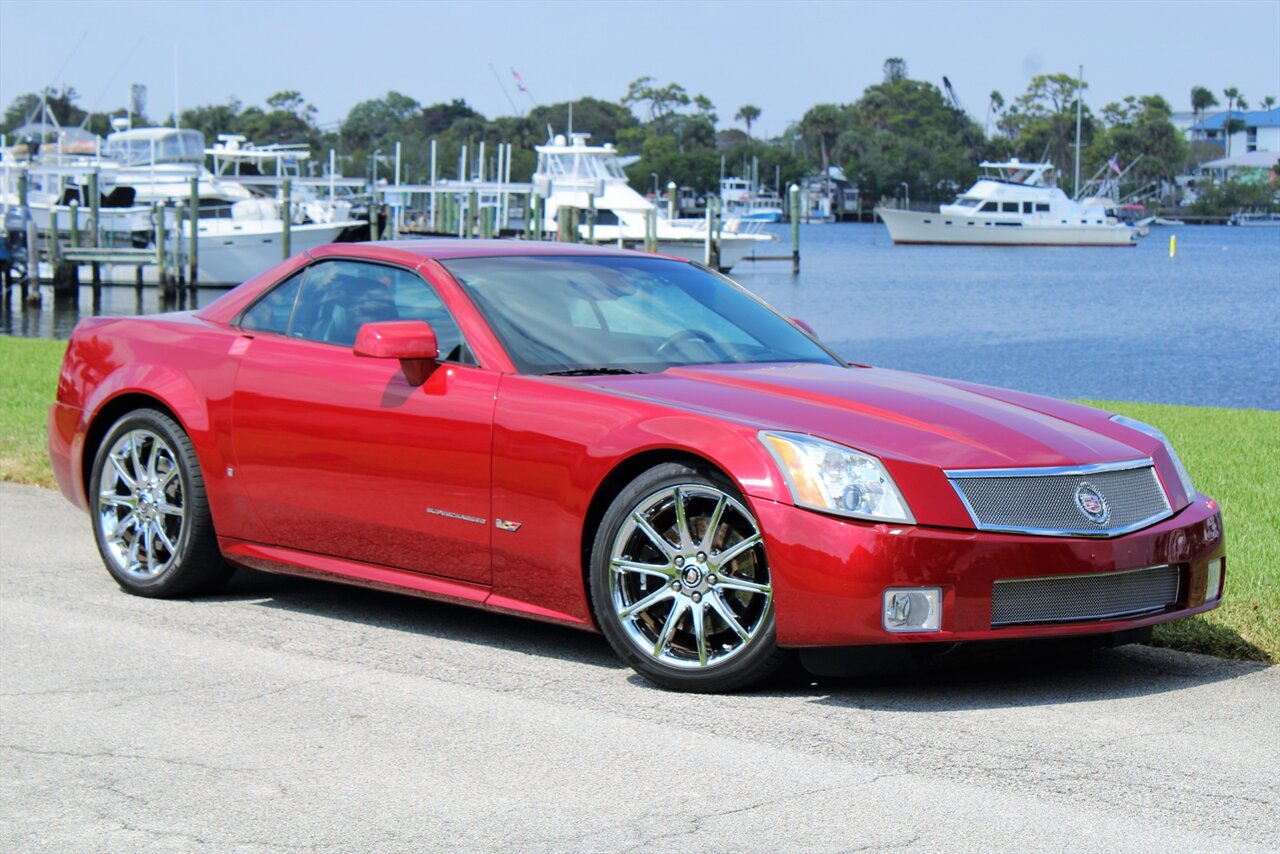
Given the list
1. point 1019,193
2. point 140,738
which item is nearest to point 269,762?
point 140,738

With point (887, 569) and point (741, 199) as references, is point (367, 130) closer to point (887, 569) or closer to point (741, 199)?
point (741, 199)

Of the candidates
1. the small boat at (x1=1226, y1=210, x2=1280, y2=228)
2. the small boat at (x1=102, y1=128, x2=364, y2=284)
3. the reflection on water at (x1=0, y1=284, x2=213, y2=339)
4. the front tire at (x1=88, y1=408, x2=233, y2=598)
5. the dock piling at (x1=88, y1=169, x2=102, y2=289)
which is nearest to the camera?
the front tire at (x1=88, y1=408, x2=233, y2=598)

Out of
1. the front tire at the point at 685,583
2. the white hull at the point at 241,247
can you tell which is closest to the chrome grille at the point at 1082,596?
the front tire at the point at 685,583

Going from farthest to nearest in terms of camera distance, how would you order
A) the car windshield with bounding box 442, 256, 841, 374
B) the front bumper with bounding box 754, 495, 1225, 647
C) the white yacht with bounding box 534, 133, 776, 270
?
the white yacht with bounding box 534, 133, 776, 270, the car windshield with bounding box 442, 256, 841, 374, the front bumper with bounding box 754, 495, 1225, 647

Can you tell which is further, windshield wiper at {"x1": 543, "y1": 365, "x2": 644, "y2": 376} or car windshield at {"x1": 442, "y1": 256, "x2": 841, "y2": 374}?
car windshield at {"x1": 442, "y1": 256, "x2": 841, "y2": 374}

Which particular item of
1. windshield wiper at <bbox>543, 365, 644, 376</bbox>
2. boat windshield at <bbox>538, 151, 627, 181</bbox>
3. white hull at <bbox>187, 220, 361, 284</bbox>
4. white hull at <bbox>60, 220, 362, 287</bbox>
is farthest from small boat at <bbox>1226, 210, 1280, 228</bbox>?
windshield wiper at <bbox>543, 365, 644, 376</bbox>

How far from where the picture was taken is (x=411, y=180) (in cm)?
15662

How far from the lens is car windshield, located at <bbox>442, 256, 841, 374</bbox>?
20.9ft

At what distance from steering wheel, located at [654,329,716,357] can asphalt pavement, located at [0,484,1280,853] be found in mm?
1121

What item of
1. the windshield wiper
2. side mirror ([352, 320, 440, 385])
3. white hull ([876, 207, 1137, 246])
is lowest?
the windshield wiper

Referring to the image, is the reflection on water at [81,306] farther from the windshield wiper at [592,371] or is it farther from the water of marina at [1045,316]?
the windshield wiper at [592,371]

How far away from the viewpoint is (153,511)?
725 cm

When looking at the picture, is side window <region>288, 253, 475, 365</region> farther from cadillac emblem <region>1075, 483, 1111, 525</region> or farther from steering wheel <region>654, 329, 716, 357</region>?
cadillac emblem <region>1075, 483, 1111, 525</region>

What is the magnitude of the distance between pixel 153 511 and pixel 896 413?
323 cm
